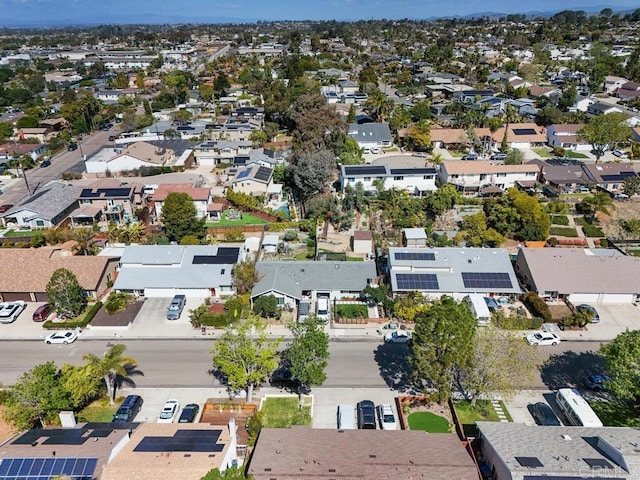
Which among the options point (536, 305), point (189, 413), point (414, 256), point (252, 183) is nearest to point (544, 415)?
point (536, 305)

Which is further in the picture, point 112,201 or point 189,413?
point 112,201

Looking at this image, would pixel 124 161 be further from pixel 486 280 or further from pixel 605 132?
pixel 605 132

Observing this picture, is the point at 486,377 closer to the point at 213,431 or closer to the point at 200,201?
the point at 213,431

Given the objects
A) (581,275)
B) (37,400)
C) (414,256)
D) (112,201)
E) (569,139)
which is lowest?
(37,400)

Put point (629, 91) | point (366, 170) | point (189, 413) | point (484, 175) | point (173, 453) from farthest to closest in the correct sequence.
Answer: point (629, 91) → point (366, 170) → point (484, 175) → point (189, 413) → point (173, 453)

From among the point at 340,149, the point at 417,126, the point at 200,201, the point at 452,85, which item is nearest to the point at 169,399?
the point at 200,201

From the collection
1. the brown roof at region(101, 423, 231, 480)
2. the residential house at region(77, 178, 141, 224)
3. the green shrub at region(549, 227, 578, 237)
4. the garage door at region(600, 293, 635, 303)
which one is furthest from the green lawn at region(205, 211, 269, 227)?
the garage door at region(600, 293, 635, 303)

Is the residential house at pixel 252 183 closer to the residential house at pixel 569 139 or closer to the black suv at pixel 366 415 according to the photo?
the black suv at pixel 366 415
